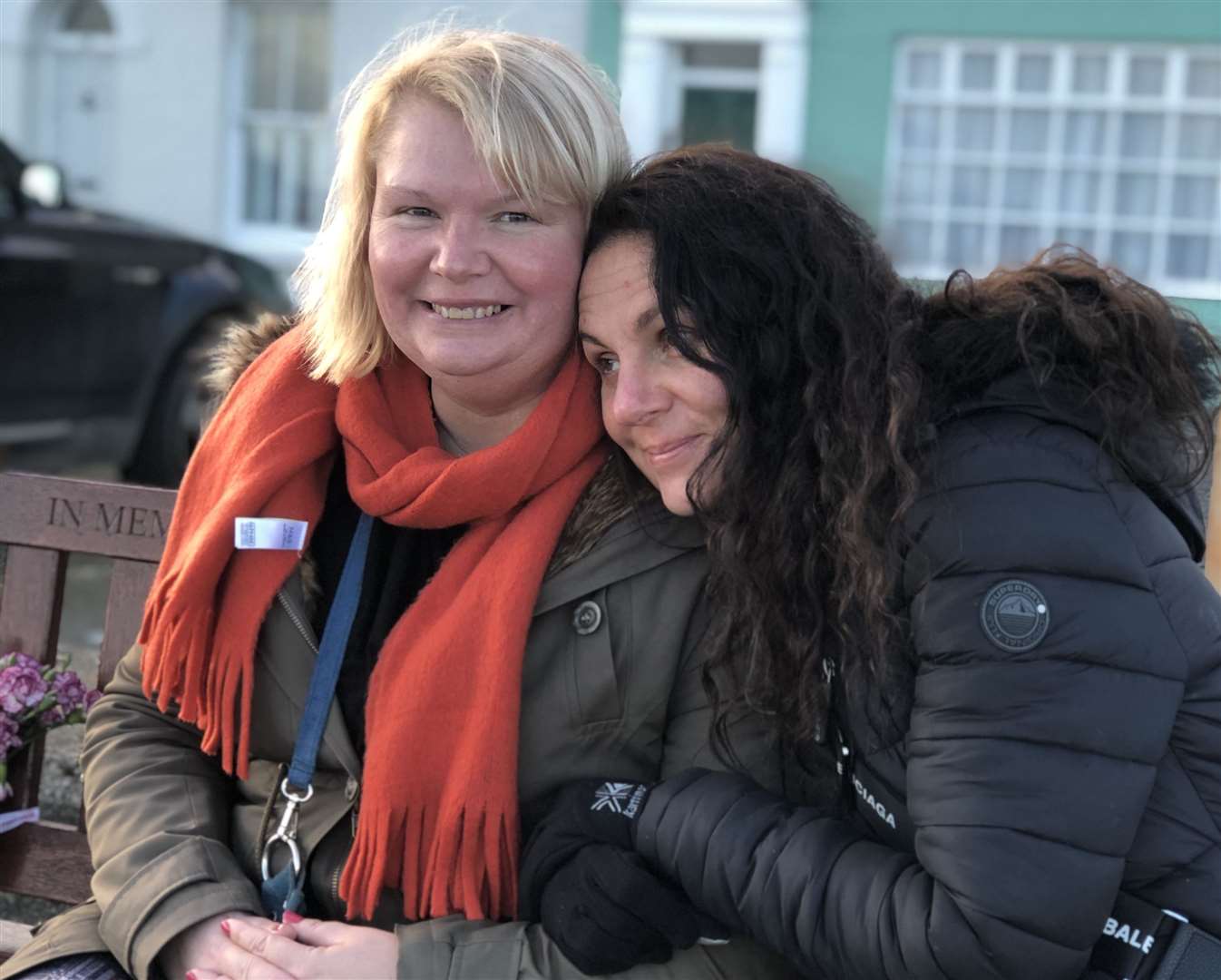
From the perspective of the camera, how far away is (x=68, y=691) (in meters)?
2.89

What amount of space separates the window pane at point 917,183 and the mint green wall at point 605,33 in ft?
7.38

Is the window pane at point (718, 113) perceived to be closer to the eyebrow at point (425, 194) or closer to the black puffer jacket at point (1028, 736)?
the eyebrow at point (425, 194)

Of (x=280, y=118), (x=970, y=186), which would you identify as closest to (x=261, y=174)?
(x=280, y=118)

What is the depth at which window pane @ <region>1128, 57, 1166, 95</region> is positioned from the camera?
1147 centimetres

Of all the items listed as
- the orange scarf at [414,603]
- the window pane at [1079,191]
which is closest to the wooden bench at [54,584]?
the orange scarf at [414,603]

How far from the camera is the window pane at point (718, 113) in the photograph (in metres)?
12.2

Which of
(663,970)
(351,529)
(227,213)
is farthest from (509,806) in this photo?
(227,213)

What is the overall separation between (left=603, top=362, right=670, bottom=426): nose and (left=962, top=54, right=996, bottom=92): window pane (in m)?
10.2

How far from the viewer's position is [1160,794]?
1.90 m

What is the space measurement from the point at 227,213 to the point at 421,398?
1103 centimetres

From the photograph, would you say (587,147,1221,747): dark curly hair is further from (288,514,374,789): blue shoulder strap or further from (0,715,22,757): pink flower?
(0,715,22,757): pink flower

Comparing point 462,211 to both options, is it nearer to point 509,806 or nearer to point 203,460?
point 203,460

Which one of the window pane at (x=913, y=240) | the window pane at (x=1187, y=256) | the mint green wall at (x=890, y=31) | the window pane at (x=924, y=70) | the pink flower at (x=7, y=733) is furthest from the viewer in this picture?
the window pane at (x=913, y=240)

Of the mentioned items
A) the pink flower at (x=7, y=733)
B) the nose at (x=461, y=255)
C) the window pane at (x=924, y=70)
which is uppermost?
the window pane at (x=924, y=70)
